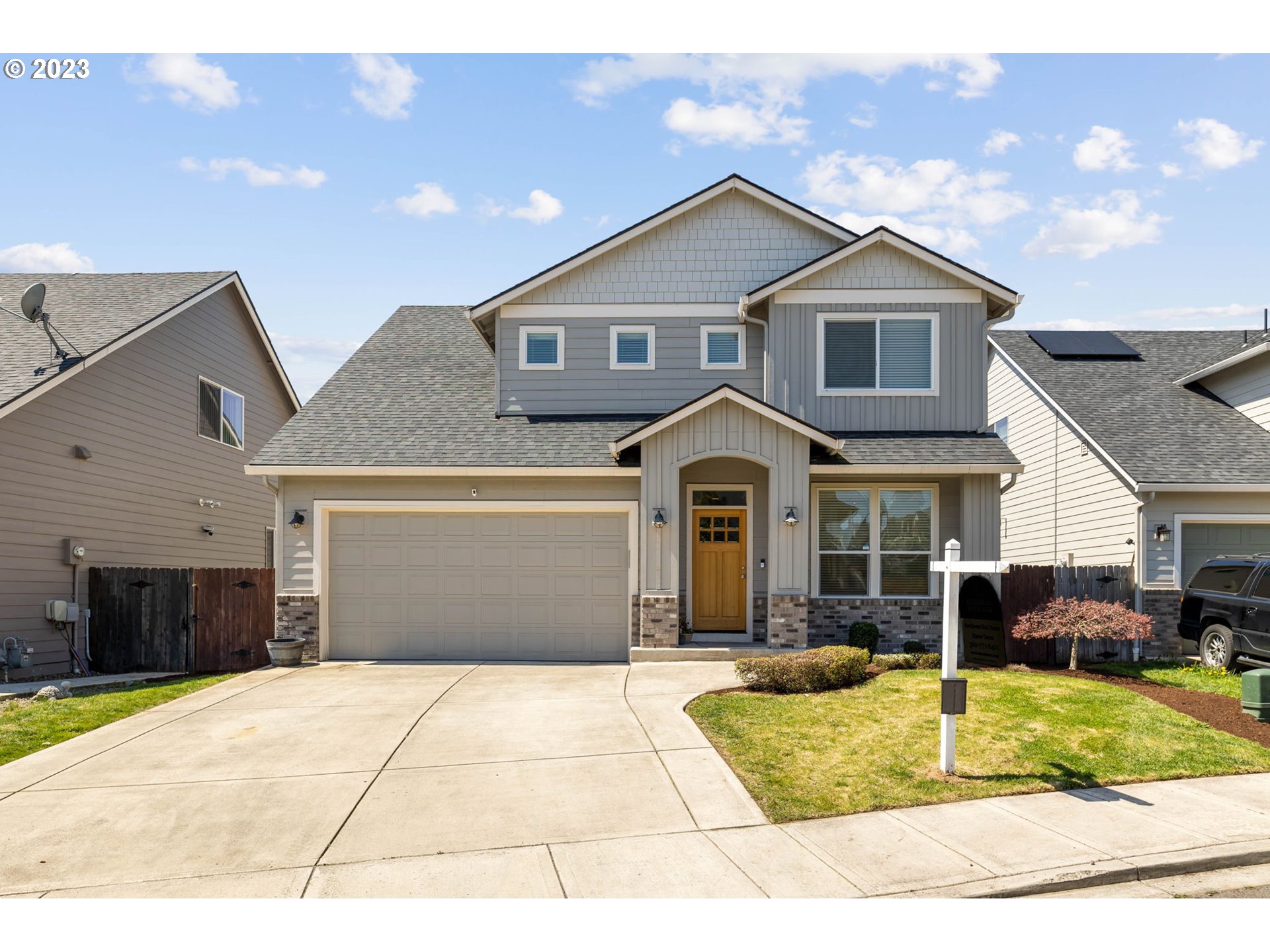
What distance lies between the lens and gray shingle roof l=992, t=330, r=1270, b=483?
52.4ft

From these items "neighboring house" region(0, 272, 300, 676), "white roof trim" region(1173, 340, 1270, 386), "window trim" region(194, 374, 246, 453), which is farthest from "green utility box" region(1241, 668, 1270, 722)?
"window trim" region(194, 374, 246, 453)

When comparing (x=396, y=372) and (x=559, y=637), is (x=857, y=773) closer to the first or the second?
(x=559, y=637)

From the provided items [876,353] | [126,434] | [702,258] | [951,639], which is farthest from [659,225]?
[951,639]

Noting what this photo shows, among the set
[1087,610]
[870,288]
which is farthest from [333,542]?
[1087,610]

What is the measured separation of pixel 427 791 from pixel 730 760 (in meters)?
2.64

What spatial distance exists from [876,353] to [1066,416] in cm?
492

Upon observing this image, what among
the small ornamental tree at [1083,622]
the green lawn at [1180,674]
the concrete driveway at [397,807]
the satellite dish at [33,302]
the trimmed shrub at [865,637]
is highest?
the satellite dish at [33,302]

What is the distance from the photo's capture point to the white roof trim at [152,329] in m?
14.3

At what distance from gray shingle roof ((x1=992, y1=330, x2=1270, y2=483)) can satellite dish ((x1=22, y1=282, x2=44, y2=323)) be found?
58.3 feet

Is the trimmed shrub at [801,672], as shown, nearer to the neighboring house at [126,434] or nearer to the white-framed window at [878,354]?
the white-framed window at [878,354]

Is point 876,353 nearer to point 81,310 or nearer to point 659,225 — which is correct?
point 659,225

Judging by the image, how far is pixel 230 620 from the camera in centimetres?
1541

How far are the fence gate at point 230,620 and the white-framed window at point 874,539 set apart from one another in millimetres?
9053

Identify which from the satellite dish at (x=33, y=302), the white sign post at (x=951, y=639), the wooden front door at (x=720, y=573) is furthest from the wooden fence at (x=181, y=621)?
the white sign post at (x=951, y=639)
